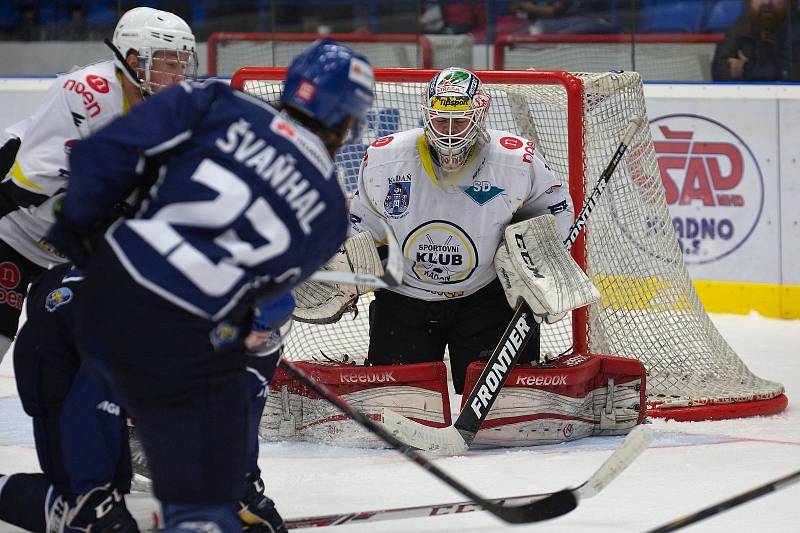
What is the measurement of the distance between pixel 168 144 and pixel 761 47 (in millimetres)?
4178

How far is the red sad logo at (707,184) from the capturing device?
5480 mm

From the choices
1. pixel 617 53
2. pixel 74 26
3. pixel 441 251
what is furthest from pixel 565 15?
pixel 441 251

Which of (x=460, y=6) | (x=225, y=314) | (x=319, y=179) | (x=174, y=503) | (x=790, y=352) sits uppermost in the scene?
(x=460, y=6)

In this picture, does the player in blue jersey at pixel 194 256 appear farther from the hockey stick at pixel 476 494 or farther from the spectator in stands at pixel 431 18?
the spectator in stands at pixel 431 18

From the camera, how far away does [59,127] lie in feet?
8.95

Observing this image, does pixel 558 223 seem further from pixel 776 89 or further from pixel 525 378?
pixel 776 89

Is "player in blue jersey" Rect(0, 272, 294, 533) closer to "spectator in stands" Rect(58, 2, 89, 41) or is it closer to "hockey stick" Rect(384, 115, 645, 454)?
"hockey stick" Rect(384, 115, 645, 454)

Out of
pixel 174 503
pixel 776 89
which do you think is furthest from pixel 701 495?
pixel 776 89

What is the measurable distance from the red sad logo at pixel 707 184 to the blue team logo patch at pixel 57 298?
356 centimetres

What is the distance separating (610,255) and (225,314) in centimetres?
236

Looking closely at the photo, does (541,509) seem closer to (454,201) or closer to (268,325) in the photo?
(268,325)

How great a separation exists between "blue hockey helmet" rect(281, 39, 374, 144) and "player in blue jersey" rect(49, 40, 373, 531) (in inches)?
2.1

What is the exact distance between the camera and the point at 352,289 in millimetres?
3678

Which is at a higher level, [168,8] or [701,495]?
[168,8]
